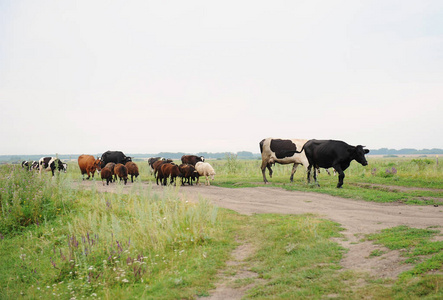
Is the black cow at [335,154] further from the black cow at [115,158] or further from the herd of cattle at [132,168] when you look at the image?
the black cow at [115,158]

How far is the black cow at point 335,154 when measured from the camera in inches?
734

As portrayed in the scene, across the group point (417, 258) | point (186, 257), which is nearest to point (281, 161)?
point (186, 257)

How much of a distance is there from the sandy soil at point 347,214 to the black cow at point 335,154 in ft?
10.8

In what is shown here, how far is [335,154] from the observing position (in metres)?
18.9

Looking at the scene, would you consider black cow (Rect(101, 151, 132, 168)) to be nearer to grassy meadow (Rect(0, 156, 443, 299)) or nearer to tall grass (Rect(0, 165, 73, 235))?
tall grass (Rect(0, 165, 73, 235))

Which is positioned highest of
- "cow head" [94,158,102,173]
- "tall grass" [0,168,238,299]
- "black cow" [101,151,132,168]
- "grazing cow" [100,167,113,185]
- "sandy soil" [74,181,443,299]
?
"black cow" [101,151,132,168]

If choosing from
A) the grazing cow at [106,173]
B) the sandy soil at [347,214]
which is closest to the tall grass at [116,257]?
the sandy soil at [347,214]

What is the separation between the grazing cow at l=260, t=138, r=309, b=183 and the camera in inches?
869

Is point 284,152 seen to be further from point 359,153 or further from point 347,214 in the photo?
point 347,214

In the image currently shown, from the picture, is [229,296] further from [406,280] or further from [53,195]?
[53,195]

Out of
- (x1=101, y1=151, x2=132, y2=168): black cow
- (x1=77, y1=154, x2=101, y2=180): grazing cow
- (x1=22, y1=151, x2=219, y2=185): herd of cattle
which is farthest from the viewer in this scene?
(x1=101, y1=151, x2=132, y2=168): black cow

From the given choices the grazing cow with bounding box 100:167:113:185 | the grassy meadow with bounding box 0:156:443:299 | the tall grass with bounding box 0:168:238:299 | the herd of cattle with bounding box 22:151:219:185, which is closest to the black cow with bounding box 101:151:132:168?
the herd of cattle with bounding box 22:151:219:185

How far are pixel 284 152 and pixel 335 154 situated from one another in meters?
4.05

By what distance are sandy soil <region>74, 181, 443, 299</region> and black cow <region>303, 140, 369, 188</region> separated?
329 cm
